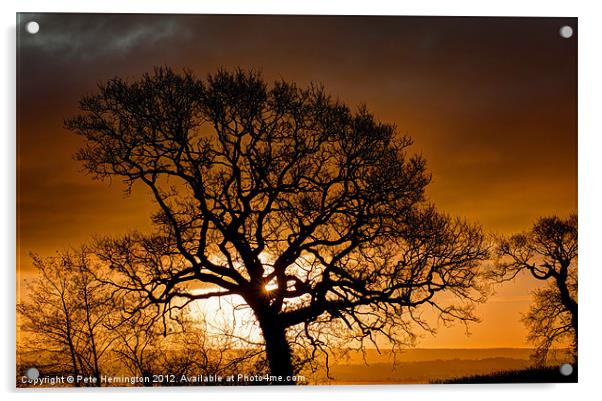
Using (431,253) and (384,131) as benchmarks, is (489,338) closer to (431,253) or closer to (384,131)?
(431,253)

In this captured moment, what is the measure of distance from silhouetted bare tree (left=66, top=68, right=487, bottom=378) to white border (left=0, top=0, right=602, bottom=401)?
41 centimetres

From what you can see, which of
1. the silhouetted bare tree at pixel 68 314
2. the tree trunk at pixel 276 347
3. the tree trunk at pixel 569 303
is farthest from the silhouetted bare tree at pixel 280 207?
the tree trunk at pixel 569 303

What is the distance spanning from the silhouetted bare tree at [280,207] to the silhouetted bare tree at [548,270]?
0.69 ft

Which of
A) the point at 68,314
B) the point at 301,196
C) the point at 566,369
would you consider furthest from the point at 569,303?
the point at 68,314

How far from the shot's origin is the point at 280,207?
5.04m

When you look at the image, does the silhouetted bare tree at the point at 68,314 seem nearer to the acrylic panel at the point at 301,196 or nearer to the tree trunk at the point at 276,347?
the acrylic panel at the point at 301,196

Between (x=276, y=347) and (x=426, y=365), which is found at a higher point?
(x=276, y=347)

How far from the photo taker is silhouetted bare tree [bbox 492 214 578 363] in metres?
5.00

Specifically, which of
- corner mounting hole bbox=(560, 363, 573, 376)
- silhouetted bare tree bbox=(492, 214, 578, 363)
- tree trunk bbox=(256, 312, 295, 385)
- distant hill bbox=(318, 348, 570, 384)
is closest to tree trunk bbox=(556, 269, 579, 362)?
silhouetted bare tree bbox=(492, 214, 578, 363)
